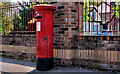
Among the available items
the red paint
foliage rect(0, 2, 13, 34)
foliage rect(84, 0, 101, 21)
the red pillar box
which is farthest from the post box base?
foliage rect(0, 2, 13, 34)

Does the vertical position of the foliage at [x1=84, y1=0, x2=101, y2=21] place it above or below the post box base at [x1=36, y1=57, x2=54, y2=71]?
above

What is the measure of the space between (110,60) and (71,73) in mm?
1353

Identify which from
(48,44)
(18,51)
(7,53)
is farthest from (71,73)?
(7,53)

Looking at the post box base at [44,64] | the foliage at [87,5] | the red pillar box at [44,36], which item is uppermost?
the foliage at [87,5]

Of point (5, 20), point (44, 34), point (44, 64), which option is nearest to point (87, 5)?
point (5, 20)

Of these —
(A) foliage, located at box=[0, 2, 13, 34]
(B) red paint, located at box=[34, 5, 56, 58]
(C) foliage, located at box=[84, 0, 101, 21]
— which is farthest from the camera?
(A) foliage, located at box=[0, 2, 13, 34]

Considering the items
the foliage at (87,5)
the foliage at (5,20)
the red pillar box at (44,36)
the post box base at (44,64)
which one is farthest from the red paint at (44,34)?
the foliage at (5,20)

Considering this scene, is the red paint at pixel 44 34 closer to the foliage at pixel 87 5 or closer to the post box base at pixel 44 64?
the post box base at pixel 44 64

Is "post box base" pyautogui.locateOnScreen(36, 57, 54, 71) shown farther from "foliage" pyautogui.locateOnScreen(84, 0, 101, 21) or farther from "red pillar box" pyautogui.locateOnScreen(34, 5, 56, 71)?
"foliage" pyautogui.locateOnScreen(84, 0, 101, 21)

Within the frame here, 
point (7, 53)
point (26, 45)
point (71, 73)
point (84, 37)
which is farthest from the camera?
point (7, 53)

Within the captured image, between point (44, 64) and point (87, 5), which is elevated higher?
point (87, 5)

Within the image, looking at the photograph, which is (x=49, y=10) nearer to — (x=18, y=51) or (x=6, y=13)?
(x=18, y=51)

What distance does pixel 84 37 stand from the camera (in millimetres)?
5570

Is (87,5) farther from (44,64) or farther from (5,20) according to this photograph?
(44,64)
